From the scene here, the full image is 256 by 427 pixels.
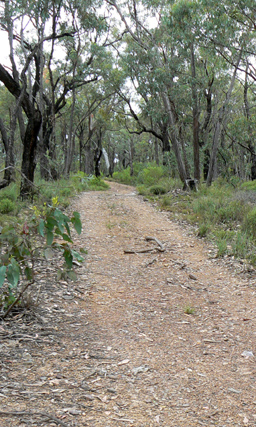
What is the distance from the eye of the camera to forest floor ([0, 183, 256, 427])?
259 cm

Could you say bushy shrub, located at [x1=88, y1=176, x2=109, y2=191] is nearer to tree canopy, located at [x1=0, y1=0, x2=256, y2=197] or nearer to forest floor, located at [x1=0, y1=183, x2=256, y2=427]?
tree canopy, located at [x1=0, y1=0, x2=256, y2=197]

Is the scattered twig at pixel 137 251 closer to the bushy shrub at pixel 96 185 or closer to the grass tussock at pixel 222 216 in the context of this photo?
the grass tussock at pixel 222 216

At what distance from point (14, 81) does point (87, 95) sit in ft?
49.1

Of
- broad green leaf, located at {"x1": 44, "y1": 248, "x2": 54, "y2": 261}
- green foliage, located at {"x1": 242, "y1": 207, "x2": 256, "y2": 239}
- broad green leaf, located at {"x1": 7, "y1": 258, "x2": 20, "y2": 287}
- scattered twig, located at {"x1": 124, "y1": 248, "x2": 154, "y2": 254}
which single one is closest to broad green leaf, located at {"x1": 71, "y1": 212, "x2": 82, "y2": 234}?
broad green leaf, located at {"x1": 44, "y1": 248, "x2": 54, "y2": 261}

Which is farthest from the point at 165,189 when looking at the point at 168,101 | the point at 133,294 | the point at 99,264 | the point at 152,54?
the point at 133,294

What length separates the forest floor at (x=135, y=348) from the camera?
2.59 meters

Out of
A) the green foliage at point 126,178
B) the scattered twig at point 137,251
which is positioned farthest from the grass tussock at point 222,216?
the green foliage at point 126,178

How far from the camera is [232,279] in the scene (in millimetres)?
5715

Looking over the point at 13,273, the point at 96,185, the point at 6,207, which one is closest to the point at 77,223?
the point at 13,273

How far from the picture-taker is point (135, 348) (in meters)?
3.57

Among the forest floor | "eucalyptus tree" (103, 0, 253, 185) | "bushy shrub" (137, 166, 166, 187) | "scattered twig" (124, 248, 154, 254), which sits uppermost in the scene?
"eucalyptus tree" (103, 0, 253, 185)

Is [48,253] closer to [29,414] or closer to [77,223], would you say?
[77,223]

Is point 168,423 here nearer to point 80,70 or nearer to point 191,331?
point 191,331

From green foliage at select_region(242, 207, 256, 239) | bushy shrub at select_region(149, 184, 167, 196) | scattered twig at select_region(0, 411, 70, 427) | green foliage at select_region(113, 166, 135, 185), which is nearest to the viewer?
scattered twig at select_region(0, 411, 70, 427)
